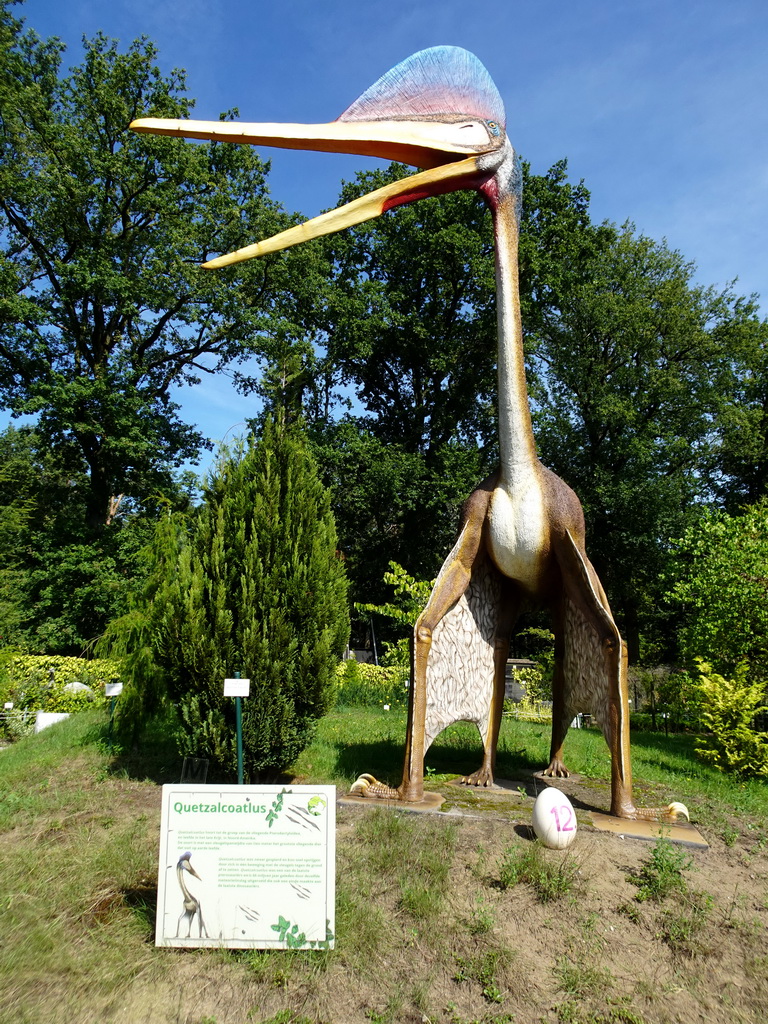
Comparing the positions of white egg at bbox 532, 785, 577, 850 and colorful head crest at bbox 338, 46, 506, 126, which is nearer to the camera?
white egg at bbox 532, 785, 577, 850

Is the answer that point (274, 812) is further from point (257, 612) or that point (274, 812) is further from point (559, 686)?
point (559, 686)

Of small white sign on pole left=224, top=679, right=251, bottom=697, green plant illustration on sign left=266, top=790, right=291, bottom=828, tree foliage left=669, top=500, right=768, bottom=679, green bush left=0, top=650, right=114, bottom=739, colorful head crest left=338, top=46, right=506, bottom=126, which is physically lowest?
green bush left=0, top=650, right=114, bottom=739

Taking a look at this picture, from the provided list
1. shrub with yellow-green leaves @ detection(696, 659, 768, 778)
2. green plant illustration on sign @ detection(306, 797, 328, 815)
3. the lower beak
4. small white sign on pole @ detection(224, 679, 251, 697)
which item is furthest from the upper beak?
shrub with yellow-green leaves @ detection(696, 659, 768, 778)

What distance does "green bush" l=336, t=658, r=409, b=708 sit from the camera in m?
13.6

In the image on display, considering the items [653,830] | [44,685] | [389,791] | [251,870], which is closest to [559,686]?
[653,830]

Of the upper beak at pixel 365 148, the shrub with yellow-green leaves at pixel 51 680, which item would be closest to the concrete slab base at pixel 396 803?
the upper beak at pixel 365 148

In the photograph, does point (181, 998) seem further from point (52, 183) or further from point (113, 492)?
point (52, 183)

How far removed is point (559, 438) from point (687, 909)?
65.7 ft

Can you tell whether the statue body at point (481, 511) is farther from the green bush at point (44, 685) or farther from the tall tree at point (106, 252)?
the tall tree at point (106, 252)

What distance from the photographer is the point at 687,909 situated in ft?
13.3

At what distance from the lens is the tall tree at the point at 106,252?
16.5 meters

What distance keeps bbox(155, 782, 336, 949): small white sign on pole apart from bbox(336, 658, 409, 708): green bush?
9.35 m

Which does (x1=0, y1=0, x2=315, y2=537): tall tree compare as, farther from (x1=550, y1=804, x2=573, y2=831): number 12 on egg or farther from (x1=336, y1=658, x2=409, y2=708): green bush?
(x1=550, y1=804, x2=573, y2=831): number 12 on egg

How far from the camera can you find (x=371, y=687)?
46.3 ft
